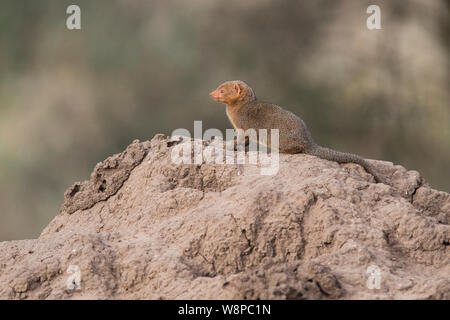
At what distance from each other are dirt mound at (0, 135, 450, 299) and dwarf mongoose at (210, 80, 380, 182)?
327mm

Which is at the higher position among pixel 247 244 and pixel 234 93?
pixel 234 93

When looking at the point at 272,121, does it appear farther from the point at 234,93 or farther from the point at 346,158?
the point at 346,158

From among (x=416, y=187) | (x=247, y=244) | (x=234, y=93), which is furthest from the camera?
(x=234, y=93)

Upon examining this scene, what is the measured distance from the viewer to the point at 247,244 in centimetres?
498

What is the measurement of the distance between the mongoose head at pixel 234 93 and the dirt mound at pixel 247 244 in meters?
1.30

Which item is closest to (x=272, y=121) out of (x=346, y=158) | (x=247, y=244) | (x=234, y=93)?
(x=234, y=93)

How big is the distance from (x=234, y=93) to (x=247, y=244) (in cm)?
259

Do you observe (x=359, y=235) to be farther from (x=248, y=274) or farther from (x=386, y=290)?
(x=248, y=274)

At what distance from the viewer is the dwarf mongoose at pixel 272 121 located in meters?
6.39

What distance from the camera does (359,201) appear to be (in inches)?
214

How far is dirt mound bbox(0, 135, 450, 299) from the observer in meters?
4.46

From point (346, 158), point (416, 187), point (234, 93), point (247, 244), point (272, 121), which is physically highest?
point (234, 93)

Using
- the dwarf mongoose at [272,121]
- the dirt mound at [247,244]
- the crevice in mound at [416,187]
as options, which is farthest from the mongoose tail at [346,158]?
the crevice in mound at [416,187]

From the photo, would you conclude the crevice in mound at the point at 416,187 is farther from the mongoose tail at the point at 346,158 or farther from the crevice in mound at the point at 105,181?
the crevice in mound at the point at 105,181
